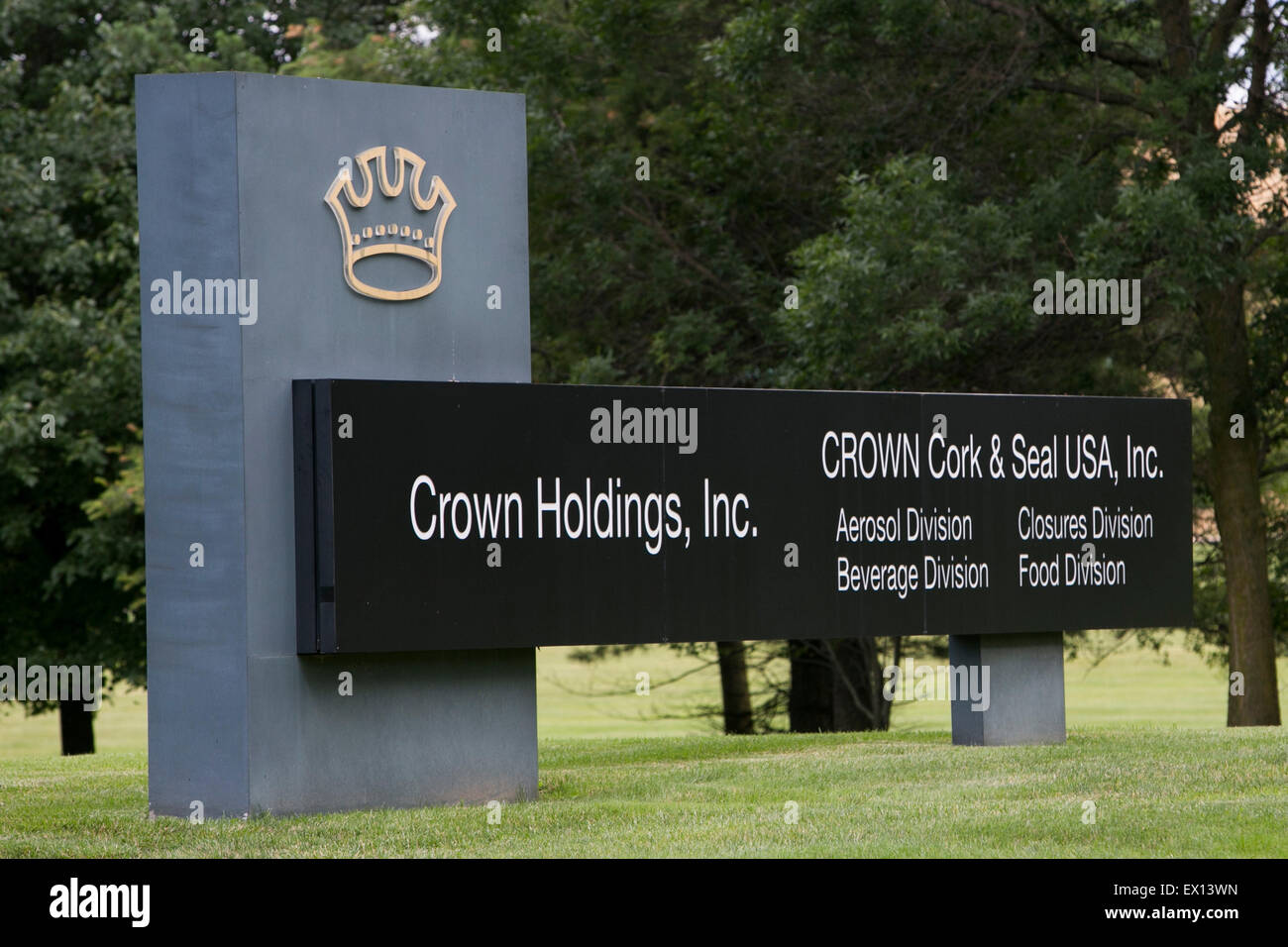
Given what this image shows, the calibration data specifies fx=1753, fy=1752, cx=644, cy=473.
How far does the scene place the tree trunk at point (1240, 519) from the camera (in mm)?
18406

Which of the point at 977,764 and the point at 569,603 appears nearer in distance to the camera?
the point at 569,603

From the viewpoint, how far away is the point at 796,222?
2150 cm

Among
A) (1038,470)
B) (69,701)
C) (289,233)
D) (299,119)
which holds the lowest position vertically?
(69,701)

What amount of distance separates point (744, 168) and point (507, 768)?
11894 millimetres

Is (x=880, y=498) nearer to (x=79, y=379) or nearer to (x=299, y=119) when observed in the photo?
(x=299, y=119)

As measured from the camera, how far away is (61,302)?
2273 cm

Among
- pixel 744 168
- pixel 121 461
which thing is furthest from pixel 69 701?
pixel 744 168

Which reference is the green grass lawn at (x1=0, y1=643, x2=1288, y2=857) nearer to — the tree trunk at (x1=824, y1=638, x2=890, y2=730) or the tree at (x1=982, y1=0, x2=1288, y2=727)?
the tree at (x1=982, y1=0, x2=1288, y2=727)

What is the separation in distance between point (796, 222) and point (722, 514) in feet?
38.0

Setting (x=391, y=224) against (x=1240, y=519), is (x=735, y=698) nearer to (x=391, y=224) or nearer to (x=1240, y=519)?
(x=1240, y=519)
